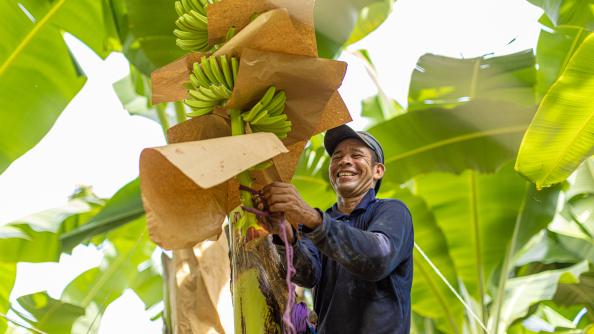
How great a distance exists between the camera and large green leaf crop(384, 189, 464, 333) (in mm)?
3672

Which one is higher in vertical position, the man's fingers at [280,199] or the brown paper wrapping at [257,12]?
the brown paper wrapping at [257,12]

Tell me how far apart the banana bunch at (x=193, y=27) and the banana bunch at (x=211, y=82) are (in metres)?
0.09

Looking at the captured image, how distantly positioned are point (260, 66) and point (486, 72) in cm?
222

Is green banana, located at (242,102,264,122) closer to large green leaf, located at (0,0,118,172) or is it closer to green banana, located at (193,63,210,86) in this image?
green banana, located at (193,63,210,86)

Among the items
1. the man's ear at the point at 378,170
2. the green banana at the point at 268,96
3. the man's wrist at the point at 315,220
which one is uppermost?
the green banana at the point at 268,96

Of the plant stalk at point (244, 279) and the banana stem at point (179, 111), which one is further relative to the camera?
the banana stem at point (179, 111)

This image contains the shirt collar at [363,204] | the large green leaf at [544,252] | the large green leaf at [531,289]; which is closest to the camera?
the shirt collar at [363,204]

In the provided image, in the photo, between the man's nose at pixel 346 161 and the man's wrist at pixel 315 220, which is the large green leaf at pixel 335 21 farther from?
the man's wrist at pixel 315 220

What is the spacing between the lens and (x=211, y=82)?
5.02 ft

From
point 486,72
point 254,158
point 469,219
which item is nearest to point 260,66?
point 254,158

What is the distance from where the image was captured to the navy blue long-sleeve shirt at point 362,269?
5.06 ft

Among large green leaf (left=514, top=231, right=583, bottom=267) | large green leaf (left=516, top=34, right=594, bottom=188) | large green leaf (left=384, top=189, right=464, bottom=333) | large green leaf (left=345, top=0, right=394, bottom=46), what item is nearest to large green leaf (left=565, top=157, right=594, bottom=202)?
large green leaf (left=514, top=231, right=583, bottom=267)

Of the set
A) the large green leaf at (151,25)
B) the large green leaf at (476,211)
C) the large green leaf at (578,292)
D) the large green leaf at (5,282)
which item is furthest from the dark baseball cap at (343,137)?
the large green leaf at (5,282)

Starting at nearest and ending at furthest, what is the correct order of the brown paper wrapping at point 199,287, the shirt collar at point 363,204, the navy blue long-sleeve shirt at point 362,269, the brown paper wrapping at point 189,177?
1. the brown paper wrapping at point 189,177
2. the navy blue long-sleeve shirt at point 362,269
3. the shirt collar at point 363,204
4. the brown paper wrapping at point 199,287
